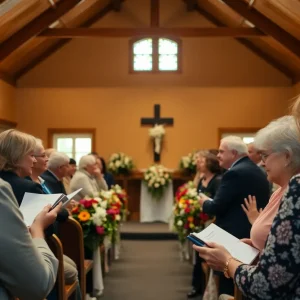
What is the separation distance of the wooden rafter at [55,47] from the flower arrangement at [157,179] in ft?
11.6

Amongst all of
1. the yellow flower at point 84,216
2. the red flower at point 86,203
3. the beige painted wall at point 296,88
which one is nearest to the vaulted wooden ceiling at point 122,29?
the beige painted wall at point 296,88

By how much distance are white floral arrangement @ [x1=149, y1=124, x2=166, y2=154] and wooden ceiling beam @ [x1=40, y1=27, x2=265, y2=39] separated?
2100 millimetres

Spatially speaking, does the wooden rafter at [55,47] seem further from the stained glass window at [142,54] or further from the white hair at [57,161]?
the white hair at [57,161]

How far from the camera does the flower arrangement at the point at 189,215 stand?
5.56m

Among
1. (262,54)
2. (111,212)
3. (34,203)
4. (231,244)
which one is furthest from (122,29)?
(231,244)

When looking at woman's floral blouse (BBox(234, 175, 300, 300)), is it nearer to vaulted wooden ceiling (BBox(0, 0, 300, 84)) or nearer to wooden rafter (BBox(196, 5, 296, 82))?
vaulted wooden ceiling (BBox(0, 0, 300, 84))

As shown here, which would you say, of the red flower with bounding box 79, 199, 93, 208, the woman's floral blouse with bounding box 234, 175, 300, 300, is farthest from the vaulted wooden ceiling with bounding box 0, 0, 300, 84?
the woman's floral blouse with bounding box 234, 175, 300, 300

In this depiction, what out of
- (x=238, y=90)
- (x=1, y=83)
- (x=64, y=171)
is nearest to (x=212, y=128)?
(x=238, y=90)

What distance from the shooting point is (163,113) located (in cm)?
1183

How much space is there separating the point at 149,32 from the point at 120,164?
8.77 feet

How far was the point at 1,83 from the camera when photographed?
430 inches

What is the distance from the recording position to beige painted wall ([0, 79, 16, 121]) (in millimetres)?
10945

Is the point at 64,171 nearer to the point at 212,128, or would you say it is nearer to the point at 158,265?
the point at 158,265

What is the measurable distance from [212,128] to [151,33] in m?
2.60
